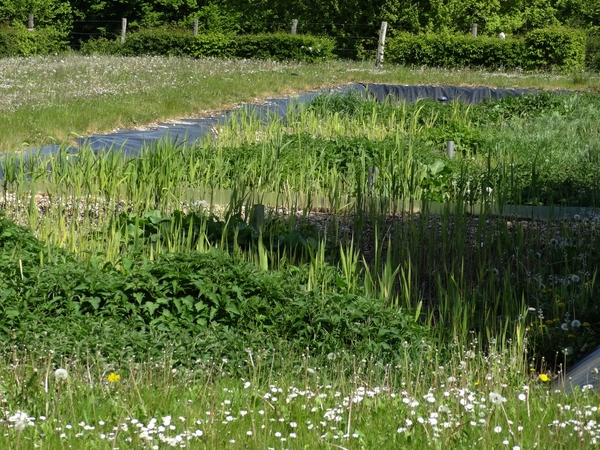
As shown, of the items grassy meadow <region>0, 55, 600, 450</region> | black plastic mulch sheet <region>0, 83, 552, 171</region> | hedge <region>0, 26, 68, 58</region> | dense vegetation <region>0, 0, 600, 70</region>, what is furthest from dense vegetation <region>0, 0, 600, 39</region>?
grassy meadow <region>0, 55, 600, 450</region>

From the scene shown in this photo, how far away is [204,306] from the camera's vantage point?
4.21 metres

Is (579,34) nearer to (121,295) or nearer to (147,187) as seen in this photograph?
(147,187)

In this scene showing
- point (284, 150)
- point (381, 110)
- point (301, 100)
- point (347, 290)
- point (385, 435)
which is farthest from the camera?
point (301, 100)

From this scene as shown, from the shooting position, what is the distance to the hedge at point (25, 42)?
27856mm

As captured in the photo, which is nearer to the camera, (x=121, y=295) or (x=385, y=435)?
(x=385, y=435)

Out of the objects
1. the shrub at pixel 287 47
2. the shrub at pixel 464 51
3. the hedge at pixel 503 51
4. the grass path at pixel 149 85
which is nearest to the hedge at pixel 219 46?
the shrub at pixel 287 47

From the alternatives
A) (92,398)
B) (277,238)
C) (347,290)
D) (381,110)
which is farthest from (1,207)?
(381,110)

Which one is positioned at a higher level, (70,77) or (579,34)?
(579,34)

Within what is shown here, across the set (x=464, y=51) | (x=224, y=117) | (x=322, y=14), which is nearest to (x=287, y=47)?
(x=464, y=51)

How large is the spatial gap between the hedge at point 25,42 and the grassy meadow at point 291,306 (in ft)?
63.4

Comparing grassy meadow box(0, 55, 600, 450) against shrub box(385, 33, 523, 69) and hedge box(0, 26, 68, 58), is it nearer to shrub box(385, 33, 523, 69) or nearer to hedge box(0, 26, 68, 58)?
shrub box(385, 33, 523, 69)

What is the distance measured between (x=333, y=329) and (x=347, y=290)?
1.48ft

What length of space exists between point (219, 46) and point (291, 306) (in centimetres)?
2300

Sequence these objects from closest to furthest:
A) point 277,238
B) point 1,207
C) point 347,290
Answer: point 347,290 < point 277,238 < point 1,207
